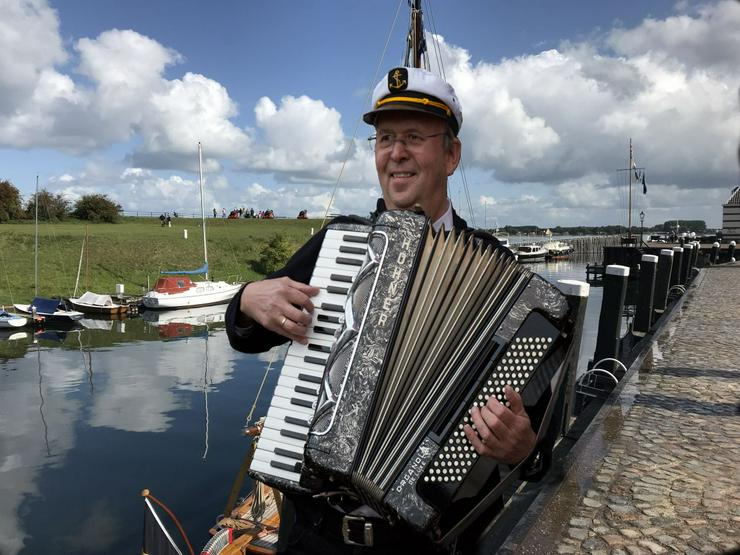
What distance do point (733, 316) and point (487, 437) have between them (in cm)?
1467

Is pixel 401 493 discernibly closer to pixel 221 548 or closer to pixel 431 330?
pixel 431 330

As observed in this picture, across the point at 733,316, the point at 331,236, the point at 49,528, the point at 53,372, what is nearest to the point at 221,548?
the point at 49,528

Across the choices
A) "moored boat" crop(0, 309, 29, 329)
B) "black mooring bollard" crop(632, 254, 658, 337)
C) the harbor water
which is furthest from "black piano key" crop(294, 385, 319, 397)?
"moored boat" crop(0, 309, 29, 329)

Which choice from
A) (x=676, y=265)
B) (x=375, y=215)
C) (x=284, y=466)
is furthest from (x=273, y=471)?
(x=676, y=265)

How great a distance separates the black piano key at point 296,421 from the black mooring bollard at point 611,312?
7335mm

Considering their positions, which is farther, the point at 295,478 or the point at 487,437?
the point at 295,478

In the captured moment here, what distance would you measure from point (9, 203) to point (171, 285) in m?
35.0

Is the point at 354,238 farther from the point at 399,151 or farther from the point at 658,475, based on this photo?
the point at 658,475

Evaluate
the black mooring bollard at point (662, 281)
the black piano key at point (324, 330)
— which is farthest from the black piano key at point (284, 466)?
the black mooring bollard at point (662, 281)

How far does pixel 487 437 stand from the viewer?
5.91 feet

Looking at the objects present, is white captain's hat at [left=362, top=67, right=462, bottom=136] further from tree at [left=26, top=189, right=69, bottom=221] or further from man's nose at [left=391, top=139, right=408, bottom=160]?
tree at [left=26, top=189, right=69, bottom=221]

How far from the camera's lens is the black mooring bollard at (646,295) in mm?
11844

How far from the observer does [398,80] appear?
97.5 inches

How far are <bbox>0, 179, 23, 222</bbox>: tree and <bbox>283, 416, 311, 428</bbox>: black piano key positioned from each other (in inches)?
2713
